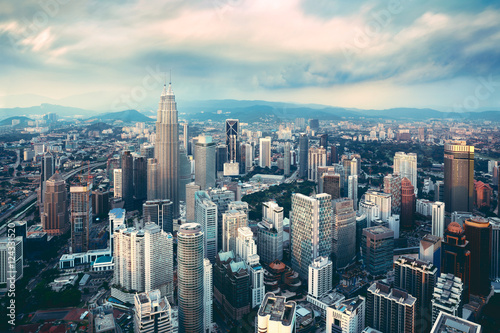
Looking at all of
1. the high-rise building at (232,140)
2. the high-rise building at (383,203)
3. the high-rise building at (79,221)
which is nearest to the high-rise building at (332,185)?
the high-rise building at (383,203)

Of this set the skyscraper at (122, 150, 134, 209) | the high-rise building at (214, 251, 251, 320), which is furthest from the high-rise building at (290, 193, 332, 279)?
the skyscraper at (122, 150, 134, 209)

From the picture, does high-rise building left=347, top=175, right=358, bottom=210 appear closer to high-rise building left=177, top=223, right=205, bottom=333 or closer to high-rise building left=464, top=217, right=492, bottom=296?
high-rise building left=464, top=217, right=492, bottom=296

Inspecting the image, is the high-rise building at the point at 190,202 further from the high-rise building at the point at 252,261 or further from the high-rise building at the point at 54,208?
the high-rise building at the point at 54,208

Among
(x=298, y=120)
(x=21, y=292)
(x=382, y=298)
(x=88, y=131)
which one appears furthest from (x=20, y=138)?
(x=298, y=120)

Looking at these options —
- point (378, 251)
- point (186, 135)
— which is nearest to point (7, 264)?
point (378, 251)

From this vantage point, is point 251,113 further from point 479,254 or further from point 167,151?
point 479,254

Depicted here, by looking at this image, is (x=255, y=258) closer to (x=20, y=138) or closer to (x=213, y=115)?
(x=20, y=138)
